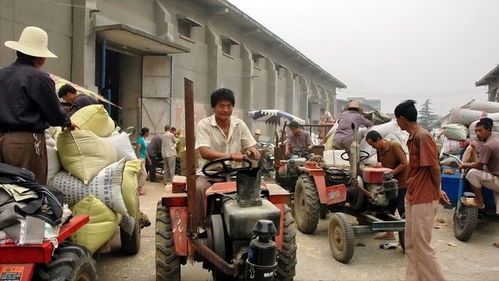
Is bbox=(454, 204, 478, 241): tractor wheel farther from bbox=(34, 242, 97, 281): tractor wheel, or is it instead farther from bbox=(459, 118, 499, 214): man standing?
bbox=(34, 242, 97, 281): tractor wheel

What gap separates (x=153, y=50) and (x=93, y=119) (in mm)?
9709

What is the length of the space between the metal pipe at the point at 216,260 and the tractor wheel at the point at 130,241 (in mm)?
2045

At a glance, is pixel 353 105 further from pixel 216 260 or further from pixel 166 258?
pixel 216 260

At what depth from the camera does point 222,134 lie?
409cm

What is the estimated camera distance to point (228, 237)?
2881 millimetres

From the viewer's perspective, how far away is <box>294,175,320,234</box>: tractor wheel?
5844 millimetres

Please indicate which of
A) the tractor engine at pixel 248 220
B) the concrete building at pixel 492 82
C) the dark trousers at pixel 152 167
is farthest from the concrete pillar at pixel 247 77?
the tractor engine at pixel 248 220

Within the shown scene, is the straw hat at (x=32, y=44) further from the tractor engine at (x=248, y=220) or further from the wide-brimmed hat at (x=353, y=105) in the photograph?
the wide-brimmed hat at (x=353, y=105)

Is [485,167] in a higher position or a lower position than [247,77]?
lower

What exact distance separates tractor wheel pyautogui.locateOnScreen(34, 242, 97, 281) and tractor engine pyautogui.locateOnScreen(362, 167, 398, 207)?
11.7 ft

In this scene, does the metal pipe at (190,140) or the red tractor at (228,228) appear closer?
the red tractor at (228,228)

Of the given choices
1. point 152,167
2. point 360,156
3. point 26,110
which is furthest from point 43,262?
point 152,167

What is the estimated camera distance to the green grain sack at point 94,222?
3.36m

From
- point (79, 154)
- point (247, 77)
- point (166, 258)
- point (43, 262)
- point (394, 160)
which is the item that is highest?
point (247, 77)
